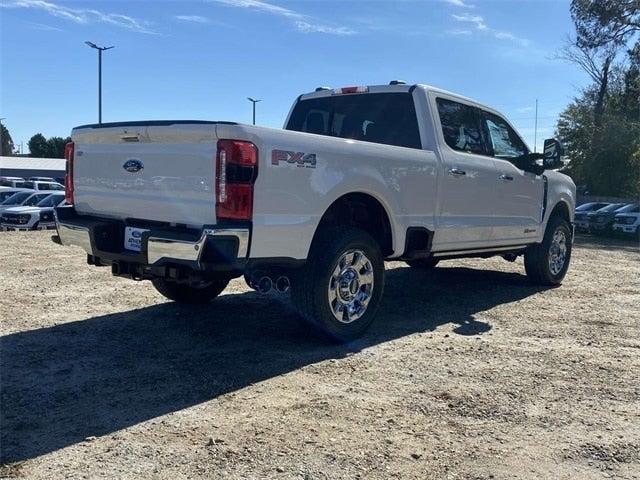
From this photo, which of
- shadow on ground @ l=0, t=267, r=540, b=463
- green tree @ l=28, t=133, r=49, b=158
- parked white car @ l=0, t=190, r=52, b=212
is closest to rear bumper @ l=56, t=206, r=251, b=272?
shadow on ground @ l=0, t=267, r=540, b=463

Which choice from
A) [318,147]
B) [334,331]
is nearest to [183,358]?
[334,331]

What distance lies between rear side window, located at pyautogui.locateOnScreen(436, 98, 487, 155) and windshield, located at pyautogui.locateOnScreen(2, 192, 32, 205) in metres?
19.7

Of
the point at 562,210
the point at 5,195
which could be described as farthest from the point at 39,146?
the point at 562,210

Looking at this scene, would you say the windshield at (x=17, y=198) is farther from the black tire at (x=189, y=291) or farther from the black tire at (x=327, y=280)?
the black tire at (x=327, y=280)

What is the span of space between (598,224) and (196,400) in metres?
21.2

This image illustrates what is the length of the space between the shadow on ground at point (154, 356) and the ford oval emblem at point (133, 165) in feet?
4.57

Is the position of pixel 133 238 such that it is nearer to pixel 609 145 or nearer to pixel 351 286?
pixel 351 286

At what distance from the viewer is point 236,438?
3.35 meters

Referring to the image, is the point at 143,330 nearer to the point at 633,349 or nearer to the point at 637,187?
the point at 633,349

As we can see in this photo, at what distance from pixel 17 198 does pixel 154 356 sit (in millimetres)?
20301

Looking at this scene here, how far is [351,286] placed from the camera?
523 cm

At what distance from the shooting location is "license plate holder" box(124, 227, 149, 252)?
14.9 ft

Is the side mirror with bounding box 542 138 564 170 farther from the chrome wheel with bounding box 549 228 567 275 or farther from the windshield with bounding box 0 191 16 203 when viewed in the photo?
the windshield with bounding box 0 191 16 203

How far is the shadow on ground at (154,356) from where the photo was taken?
3.59 metres
